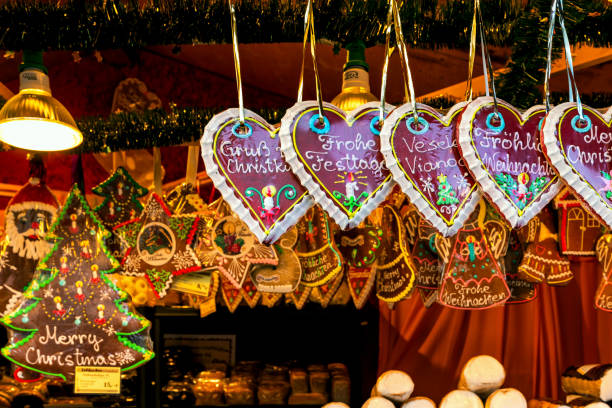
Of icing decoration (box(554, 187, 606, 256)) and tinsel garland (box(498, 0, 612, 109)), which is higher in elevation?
tinsel garland (box(498, 0, 612, 109))

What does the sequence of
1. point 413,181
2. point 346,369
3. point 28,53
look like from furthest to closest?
1. point 346,369
2. point 28,53
3. point 413,181

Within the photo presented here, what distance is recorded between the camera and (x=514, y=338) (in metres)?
2.30

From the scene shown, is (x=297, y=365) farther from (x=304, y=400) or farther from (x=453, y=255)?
(x=453, y=255)

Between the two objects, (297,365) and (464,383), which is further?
(297,365)

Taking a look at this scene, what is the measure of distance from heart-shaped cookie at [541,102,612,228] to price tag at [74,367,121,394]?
1089mm

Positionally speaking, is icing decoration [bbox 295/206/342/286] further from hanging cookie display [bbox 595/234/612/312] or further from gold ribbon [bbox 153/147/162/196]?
hanging cookie display [bbox 595/234/612/312]

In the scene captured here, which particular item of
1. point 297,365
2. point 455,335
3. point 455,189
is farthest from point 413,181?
Result: point 297,365

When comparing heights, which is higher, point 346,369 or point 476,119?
point 476,119

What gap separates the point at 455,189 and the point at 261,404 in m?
2.01

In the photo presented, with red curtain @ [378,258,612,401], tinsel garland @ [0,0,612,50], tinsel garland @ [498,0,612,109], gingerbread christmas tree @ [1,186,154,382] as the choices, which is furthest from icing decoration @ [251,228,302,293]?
red curtain @ [378,258,612,401]

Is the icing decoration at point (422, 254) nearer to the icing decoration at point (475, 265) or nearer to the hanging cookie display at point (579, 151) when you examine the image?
the icing decoration at point (475, 265)

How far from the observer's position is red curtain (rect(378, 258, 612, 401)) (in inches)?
82.4

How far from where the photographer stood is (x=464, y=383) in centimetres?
152

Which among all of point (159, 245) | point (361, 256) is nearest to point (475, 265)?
point (361, 256)
